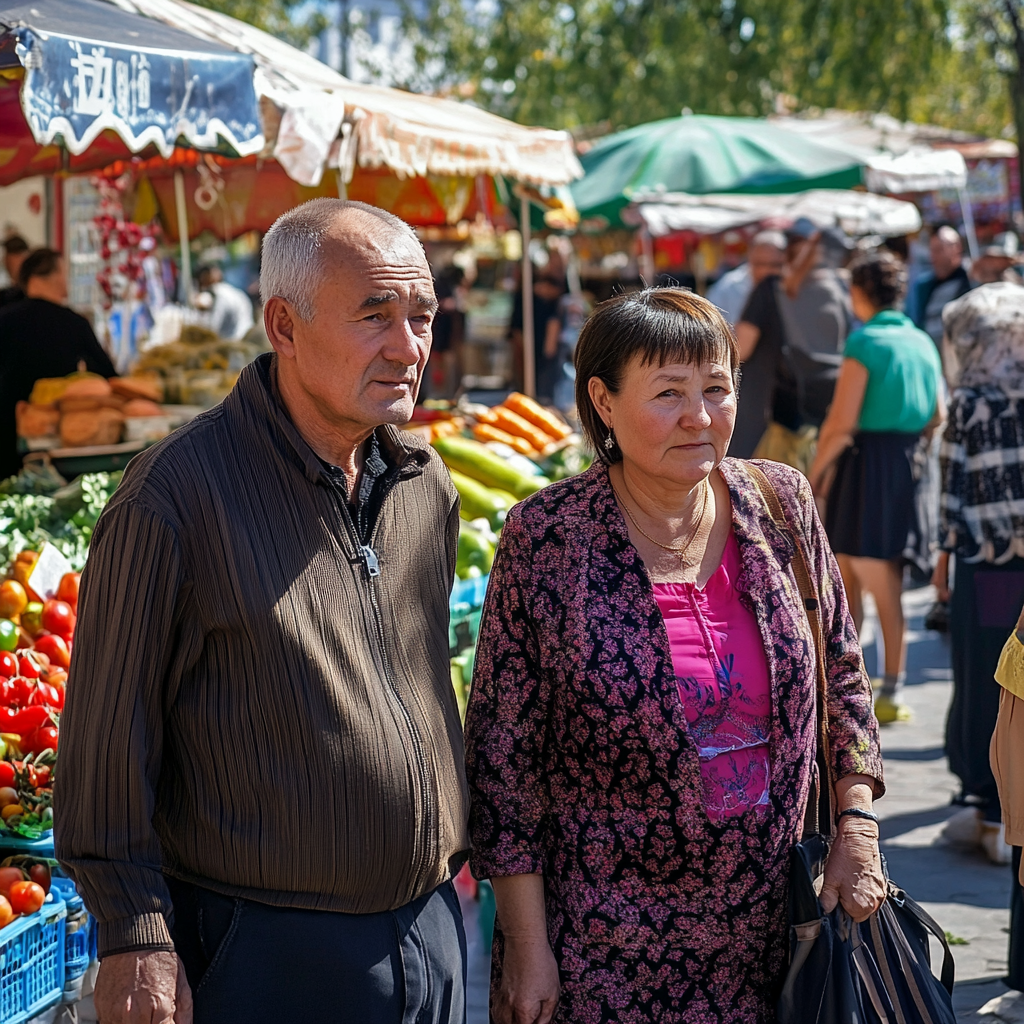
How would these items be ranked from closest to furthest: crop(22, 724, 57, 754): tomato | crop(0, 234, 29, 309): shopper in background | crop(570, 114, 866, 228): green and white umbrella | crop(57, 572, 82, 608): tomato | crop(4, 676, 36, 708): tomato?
crop(22, 724, 57, 754): tomato → crop(4, 676, 36, 708): tomato → crop(57, 572, 82, 608): tomato → crop(0, 234, 29, 309): shopper in background → crop(570, 114, 866, 228): green and white umbrella

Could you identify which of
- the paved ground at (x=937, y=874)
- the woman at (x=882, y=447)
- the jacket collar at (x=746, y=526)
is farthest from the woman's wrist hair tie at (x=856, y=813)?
the woman at (x=882, y=447)

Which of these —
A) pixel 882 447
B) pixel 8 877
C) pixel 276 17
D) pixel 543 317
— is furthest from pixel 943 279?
pixel 276 17

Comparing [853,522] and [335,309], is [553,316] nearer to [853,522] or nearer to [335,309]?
[853,522]

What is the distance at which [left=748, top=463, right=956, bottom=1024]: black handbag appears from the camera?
2.08 metres

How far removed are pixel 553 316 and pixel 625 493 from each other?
12.1 metres

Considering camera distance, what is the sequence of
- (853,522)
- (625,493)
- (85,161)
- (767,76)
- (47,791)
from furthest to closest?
(767,76) < (85,161) < (853,522) < (47,791) < (625,493)

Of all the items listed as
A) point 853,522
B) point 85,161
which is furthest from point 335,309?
point 85,161

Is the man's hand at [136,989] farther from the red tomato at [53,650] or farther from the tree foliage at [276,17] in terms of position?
the tree foliage at [276,17]

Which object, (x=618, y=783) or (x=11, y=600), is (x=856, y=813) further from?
(x=11, y=600)

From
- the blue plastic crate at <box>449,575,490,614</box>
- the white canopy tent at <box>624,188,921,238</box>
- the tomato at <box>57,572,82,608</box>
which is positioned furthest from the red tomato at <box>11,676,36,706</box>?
the white canopy tent at <box>624,188,921,238</box>

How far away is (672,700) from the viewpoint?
2.08 m

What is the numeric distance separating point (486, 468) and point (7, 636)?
9.06 ft

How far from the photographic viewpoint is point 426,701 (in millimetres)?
1989

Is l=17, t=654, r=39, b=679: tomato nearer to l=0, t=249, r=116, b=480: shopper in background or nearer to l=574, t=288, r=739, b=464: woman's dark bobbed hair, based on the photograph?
l=574, t=288, r=739, b=464: woman's dark bobbed hair
